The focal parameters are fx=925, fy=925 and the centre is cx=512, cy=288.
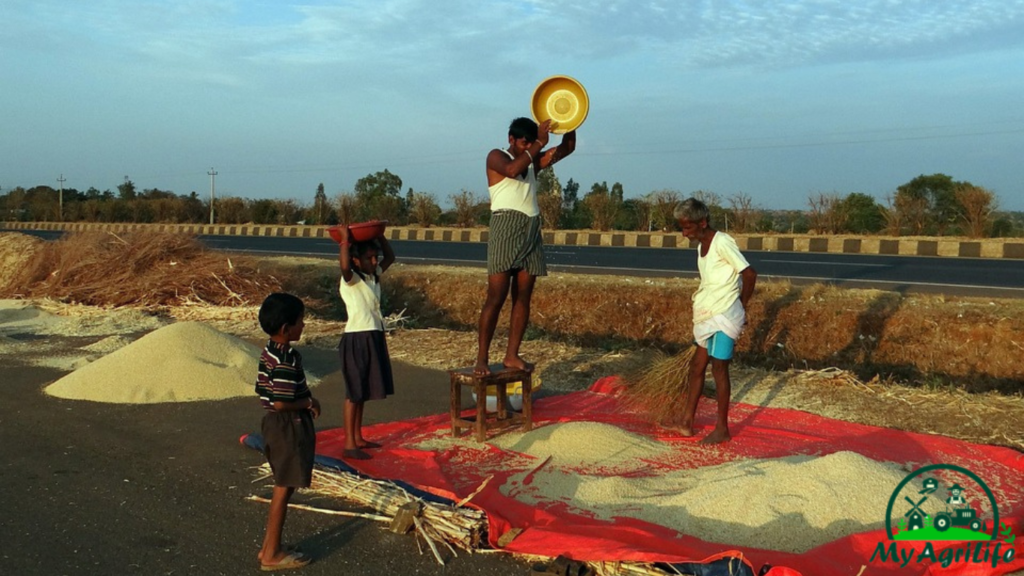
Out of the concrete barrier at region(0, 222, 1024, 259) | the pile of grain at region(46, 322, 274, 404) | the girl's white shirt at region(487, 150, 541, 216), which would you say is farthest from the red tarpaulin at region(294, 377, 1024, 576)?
the concrete barrier at region(0, 222, 1024, 259)

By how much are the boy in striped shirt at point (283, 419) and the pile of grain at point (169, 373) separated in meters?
3.14

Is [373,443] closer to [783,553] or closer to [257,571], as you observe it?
[257,571]

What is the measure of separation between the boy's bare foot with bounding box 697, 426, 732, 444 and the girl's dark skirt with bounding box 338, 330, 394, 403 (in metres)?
1.86

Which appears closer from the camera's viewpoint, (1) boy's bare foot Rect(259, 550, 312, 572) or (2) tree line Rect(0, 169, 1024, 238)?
(1) boy's bare foot Rect(259, 550, 312, 572)

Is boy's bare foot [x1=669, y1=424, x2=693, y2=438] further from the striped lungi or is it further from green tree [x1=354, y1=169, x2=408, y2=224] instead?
green tree [x1=354, y1=169, x2=408, y2=224]

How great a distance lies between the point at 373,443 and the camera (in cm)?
538

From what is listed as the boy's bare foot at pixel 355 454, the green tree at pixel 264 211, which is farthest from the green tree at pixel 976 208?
the green tree at pixel 264 211

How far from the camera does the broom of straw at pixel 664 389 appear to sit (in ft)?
19.3

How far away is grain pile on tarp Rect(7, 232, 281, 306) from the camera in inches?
480

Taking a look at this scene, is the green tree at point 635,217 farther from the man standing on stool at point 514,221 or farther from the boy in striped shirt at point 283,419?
the boy in striped shirt at point 283,419

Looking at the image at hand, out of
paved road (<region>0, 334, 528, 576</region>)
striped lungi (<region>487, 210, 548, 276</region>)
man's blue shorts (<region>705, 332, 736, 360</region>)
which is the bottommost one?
paved road (<region>0, 334, 528, 576</region>)

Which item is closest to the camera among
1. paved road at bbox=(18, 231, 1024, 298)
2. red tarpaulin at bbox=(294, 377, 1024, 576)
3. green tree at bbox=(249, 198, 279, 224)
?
red tarpaulin at bbox=(294, 377, 1024, 576)

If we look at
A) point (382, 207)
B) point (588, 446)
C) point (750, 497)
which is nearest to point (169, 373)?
point (588, 446)

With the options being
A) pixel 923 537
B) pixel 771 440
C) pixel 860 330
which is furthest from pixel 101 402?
pixel 860 330
